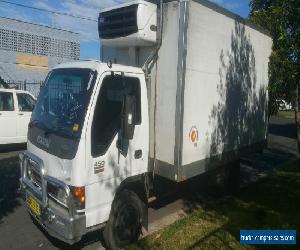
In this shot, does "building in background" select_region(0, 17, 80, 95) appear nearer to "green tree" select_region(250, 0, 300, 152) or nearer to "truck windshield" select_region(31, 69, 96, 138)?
"green tree" select_region(250, 0, 300, 152)

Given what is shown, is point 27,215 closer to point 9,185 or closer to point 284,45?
point 9,185

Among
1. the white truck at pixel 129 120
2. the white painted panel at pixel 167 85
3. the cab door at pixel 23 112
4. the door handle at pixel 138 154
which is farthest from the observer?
the cab door at pixel 23 112

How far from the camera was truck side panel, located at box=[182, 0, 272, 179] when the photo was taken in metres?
5.62

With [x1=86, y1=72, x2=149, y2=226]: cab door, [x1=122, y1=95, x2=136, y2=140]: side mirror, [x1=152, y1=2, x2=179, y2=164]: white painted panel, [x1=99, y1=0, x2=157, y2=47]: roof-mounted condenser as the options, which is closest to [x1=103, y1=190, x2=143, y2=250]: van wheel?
[x1=86, y1=72, x2=149, y2=226]: cab door

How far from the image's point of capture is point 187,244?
18.3 feet

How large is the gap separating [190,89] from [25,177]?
9.84ft

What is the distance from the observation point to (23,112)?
11.7 meters

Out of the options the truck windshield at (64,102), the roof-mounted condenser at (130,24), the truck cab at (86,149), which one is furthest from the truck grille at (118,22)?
the truck windshield at (64,102)

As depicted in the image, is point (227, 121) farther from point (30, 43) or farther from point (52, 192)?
point (30, 43)

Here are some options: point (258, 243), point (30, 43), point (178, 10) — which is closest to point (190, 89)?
point (178, 10)

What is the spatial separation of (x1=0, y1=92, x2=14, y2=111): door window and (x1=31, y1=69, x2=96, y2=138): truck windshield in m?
6.38

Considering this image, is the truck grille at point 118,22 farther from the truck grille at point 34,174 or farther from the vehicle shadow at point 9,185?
the vehicle shadow at point 9,185

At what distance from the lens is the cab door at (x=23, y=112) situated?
11.7 meters

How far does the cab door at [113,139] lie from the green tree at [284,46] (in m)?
5.56
